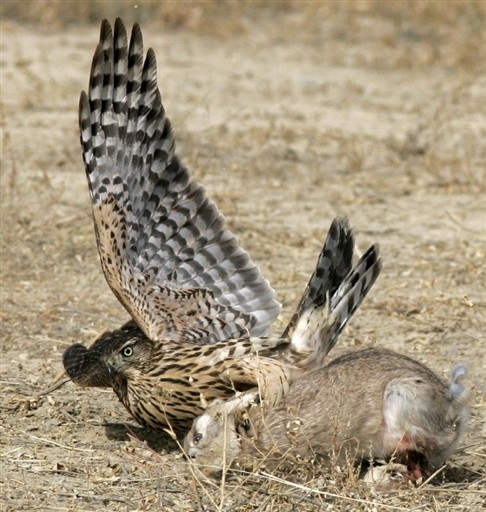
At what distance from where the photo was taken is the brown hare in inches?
195

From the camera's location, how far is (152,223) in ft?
19.8

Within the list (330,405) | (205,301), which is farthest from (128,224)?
(330,405)

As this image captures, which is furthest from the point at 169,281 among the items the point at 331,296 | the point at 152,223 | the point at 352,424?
the point at 352,424

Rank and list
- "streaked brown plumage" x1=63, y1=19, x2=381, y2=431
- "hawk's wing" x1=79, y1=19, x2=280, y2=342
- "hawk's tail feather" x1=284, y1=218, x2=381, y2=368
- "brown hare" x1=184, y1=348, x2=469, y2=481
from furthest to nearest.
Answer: "hawk's wing" x1=79, y1=19, x2=280, y2=342 < "hawk's tail feather" x1=284, y1=218, x2=381, y2=368 < "streaked brown plumage" x1=63, y1=19, x2=381, y2=431 < "brown hare" x1=184, y1=348, x2=469, y2=481

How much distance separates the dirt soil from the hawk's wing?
51cm

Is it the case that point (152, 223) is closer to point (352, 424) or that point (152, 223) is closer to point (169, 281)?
point (169, 281)

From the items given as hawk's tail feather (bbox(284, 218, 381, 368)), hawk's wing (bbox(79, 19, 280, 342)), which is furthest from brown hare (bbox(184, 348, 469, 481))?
hawk's wing (bbox(79, 19, 280, 342))

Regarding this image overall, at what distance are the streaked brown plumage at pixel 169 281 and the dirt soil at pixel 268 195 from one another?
10.0 inches

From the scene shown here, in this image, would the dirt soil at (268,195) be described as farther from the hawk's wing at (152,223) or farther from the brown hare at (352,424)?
the hawk's wing at (152,223)

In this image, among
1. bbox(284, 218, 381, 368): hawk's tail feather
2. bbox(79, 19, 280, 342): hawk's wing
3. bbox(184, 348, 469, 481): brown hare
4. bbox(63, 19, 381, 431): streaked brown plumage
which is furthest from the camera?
bbox(79, 19, 280, 342): hawk's wing

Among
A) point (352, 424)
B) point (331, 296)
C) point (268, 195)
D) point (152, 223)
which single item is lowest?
point (352, 424)

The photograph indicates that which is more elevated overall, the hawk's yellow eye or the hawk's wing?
the hawk's wing

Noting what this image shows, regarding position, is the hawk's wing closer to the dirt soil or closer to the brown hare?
the dirt soil

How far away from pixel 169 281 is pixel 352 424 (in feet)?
4.37
